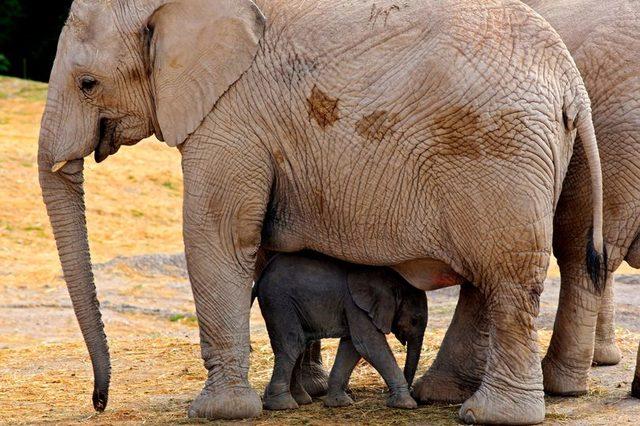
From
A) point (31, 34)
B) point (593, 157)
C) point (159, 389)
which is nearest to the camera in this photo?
point (593, 157)

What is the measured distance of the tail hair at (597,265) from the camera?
6.32 metres

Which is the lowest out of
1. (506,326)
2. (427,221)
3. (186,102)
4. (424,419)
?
(424,419)

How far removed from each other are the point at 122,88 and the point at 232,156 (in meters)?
0.71

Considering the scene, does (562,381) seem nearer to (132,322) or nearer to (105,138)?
(105,138)

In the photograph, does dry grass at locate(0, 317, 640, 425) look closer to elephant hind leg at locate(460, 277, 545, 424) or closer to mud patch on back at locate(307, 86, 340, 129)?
elephant hind leg at locate(460, 277, 545, 424)

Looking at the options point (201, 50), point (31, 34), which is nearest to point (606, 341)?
point (201, 50)

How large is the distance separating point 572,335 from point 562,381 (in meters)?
0.27

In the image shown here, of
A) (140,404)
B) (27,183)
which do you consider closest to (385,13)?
(140,404)

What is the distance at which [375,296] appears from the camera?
672 cm

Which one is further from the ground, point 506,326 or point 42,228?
point 42,228

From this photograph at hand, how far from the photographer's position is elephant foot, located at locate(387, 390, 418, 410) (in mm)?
6746

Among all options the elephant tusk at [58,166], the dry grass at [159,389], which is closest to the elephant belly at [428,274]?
the dry grass at [159,389]

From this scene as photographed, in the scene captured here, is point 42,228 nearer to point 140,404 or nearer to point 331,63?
point 140,404

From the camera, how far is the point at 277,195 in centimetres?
661
